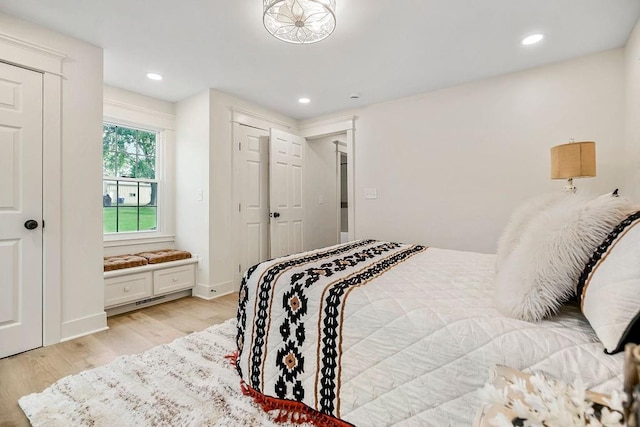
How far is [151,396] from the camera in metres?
1.56

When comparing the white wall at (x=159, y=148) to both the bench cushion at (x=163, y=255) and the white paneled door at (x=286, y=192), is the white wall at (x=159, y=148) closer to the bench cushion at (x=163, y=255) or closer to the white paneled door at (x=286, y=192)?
the bench cushion at (x=163, y=255)

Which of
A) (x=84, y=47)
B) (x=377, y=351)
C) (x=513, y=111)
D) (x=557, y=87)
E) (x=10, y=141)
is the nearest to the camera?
(x=377, y=351)

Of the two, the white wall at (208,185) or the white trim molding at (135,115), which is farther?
the white wall at (208,185)

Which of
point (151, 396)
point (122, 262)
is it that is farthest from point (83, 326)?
point (151, 396)

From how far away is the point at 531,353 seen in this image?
34.1 inches

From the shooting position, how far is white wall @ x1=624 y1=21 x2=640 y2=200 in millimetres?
2102

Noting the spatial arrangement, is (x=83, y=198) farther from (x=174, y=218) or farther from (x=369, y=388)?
(x=369, y=388)

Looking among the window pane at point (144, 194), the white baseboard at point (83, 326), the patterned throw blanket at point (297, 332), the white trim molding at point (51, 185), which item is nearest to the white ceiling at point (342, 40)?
the white trim molding at point (51, 185)

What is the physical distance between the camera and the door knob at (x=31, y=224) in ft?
6.87

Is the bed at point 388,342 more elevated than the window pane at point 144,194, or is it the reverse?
the window pane at point 144,194

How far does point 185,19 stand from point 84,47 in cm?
100

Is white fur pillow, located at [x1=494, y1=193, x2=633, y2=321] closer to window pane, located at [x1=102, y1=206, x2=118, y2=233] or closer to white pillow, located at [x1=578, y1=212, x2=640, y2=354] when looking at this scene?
white pillow, located at [x1=578, y1=212, x2=640, y2=354]

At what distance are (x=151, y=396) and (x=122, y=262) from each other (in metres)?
1.77

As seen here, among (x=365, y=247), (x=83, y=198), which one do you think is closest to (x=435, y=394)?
(x=365, y=247)
